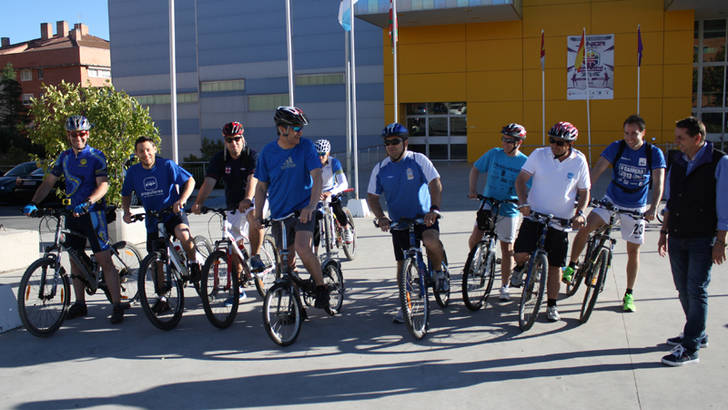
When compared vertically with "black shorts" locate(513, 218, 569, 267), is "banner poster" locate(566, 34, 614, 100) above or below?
above

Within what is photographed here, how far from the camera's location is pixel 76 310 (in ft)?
20.1

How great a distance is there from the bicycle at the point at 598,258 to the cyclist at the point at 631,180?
0.33 ft

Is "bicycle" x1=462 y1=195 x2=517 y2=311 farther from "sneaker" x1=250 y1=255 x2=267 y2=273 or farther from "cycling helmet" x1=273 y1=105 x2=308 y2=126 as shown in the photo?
"cycling helmet" x1=273 y1=105 x2=308 y2=126

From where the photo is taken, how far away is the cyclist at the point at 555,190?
5.50 m

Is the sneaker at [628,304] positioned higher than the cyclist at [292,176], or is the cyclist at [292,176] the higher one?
the cyclist at [292,176]

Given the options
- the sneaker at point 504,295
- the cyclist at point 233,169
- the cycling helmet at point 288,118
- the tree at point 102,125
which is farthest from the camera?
the tree at point 102,125

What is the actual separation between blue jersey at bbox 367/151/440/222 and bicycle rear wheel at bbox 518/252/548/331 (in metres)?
1.08

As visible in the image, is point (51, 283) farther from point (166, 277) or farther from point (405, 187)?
point (405, 187)

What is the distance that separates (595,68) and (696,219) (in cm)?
2373

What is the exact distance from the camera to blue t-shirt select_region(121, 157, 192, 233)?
593cm

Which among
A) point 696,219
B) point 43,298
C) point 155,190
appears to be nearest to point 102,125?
point 155,190

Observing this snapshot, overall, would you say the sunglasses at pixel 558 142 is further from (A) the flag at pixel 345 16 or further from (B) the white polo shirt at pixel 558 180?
(A) the flag at pixel 345 16

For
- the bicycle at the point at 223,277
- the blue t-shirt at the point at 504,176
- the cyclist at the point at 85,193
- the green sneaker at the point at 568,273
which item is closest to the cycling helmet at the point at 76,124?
the cyclist at the point at 85,193

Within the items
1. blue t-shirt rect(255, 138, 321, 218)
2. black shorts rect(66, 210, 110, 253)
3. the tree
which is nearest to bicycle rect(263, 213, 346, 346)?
blue t-shirt rect(255, 138, 321, 218)
